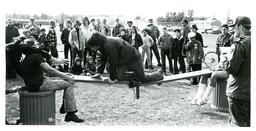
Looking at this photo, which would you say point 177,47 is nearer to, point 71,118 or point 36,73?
point 71,118

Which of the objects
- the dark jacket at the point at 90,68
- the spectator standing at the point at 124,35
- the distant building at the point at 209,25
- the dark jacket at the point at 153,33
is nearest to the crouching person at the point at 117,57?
the dark jacket at the point at 90,68

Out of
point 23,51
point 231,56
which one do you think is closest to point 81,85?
point 23,51

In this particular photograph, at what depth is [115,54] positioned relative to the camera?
257 inches

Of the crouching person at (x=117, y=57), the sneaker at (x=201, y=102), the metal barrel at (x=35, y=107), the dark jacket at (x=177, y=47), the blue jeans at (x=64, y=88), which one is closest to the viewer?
the metal barrel at (x=35, y=107)

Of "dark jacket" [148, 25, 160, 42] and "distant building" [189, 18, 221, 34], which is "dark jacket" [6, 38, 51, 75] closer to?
"dark jacket" [148, 25, 160, 42]

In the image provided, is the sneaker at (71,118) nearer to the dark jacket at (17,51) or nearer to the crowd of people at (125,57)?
the crowd of people at (125,57)

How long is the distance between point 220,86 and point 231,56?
2.97 meters

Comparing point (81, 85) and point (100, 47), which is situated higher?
point (100, 47)

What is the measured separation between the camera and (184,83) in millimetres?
10766

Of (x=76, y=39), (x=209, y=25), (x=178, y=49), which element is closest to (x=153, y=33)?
(x=178, y=49)

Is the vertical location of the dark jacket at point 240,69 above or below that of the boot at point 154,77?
above

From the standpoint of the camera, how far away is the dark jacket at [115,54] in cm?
650

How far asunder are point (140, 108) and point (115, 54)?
5.77 feet
